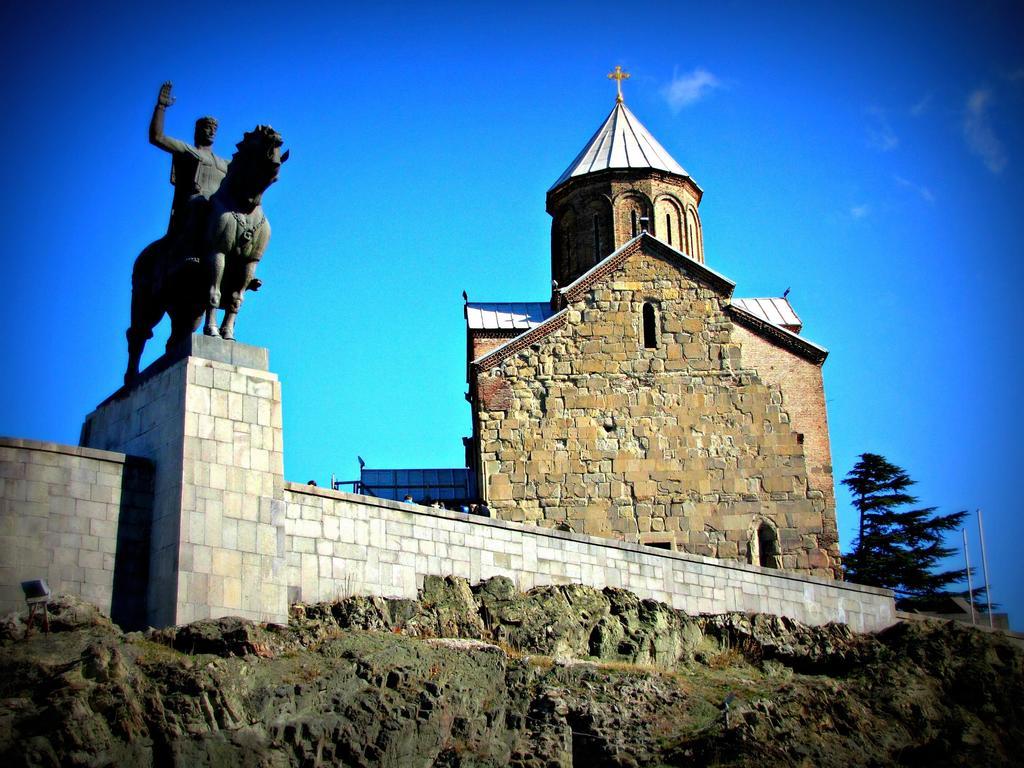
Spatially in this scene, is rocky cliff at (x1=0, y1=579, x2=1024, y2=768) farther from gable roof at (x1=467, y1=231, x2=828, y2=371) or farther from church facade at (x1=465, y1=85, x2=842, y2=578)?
gable roof at (x1=467, y1=231, x2=828, y2=371)

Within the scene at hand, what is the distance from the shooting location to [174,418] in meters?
17.2

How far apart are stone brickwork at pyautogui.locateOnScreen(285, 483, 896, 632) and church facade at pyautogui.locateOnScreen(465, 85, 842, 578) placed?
12.6 ft

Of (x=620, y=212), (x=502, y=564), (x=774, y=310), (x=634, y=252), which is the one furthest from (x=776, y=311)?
(x=502, y=564)

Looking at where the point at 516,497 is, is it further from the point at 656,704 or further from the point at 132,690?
the point at 132,690

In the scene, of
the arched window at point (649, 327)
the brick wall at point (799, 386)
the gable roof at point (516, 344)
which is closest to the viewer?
the gable roof at point (516, 344)

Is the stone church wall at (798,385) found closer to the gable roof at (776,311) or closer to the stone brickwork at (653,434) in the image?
the stone brickwork at (653,434)

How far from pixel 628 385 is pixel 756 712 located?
11.6m

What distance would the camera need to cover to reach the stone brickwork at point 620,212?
3612cm

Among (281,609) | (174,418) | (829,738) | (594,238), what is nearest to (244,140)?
(174,418)

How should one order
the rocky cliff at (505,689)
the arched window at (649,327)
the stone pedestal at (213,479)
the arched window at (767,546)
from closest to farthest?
the rocky cliff at (505,689) → the stone pedestal at (213,479) → the arched window at (767,546) → the arched window at (649,327)

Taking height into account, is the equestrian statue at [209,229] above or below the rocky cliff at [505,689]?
above

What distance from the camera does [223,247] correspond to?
17906mm

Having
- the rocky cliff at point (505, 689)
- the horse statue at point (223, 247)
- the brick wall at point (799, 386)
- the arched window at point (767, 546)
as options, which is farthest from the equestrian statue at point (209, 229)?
the brick wall at point (799, 386)

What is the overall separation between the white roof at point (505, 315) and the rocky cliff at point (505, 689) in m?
14.1
